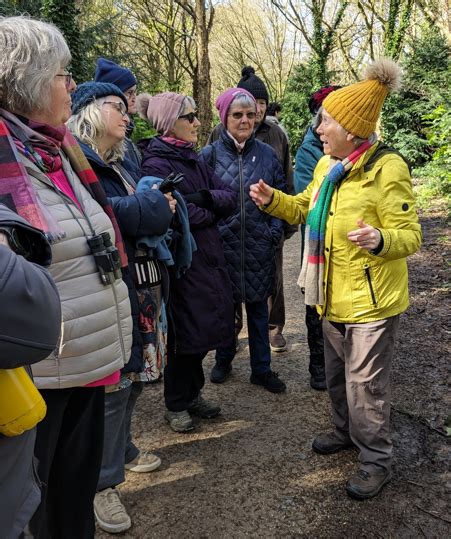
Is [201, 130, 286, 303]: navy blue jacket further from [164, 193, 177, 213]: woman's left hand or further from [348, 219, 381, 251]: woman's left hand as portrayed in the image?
[348, 219, 381, 251]: woman's left hand

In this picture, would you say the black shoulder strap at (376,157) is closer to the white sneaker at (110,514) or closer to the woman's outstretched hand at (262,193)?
the woman's outstretched hand at (262,193)

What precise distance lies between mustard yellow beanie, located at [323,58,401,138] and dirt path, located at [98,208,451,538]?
186cm

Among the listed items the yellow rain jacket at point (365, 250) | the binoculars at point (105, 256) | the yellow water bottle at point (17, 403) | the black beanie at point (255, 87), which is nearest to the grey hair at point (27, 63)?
the binoculars at point (105, 256)

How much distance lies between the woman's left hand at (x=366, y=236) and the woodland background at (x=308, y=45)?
8.36m

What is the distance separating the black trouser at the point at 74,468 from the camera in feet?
6.38

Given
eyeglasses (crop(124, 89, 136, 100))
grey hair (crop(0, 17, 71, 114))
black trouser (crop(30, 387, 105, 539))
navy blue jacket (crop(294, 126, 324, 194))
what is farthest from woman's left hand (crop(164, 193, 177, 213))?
navy blue jacket (crop(294, 126, 324, 194))

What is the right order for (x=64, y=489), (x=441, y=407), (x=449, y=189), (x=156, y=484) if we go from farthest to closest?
(x=449, y=189) → (x=441, y=407) → (x=156, y=484) → (x=64, y=489)

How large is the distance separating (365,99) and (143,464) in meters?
2.33

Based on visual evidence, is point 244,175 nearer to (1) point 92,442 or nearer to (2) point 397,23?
(1) point 92,442

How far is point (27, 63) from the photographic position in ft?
5.33

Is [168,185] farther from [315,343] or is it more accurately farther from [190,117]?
[315,343]

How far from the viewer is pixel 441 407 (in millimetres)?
3359

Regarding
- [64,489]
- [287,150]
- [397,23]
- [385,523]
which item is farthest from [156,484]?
[397,23]

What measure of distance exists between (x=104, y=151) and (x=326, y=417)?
2270 mm
